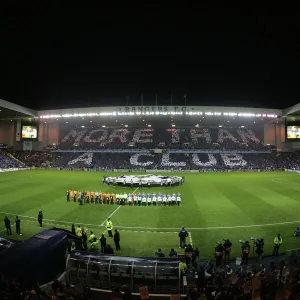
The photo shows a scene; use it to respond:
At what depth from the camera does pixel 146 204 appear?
2852cm

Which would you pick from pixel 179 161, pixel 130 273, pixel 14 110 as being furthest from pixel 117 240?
pixel 179 161

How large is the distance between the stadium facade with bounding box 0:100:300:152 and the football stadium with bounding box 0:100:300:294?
0.32 meters

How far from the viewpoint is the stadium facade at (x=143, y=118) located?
61.8 metres

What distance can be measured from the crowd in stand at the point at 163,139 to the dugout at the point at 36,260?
7264cm

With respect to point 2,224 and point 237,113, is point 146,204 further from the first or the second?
point 237,113

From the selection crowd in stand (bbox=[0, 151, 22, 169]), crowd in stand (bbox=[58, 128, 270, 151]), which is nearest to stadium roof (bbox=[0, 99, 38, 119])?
crowd in stand (bbox=[0, 151, 22, 169])

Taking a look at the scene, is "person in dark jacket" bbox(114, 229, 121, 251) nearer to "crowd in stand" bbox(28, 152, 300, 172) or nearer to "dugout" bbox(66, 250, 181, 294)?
"dugout" bbox(66, 250, 181, 294)

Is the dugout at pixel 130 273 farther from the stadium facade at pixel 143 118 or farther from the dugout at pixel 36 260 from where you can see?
the stadium facade at pixel 143 118

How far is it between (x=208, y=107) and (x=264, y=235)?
47886 millimetres

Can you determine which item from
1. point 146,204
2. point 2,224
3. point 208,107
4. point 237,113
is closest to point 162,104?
point 208,107

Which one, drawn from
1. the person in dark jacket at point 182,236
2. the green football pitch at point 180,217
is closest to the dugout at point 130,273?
the green football pitch at point 180,217

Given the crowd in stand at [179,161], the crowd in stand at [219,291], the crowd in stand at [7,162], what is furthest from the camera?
the crowd in stand at [179,161]

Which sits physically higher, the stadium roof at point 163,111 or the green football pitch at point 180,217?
the stadium roof at point 163,111

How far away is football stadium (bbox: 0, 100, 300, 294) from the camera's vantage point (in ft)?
34.4
